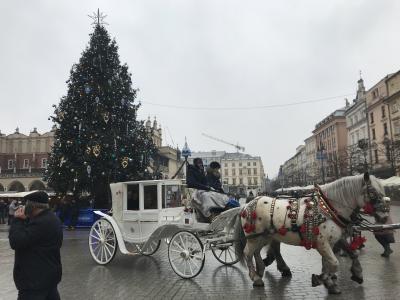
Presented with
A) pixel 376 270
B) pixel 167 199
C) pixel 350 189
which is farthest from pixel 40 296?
pixel 376 270

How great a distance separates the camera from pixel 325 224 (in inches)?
273

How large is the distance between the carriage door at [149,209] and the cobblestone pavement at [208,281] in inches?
37.8

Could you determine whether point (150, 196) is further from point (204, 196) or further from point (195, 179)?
point (204, 196)

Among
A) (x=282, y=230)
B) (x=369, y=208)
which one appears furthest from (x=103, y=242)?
(x=369, y=208)

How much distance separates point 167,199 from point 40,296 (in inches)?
240

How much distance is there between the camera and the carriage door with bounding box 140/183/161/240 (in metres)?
10.1

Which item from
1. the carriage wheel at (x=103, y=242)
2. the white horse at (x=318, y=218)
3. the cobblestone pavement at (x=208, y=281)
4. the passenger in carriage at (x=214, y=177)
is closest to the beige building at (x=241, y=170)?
the carriage wheel at (x=103, y=242)

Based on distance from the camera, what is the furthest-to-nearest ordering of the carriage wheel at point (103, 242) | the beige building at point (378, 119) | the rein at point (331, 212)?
the beige building at point (378, 119) < the carriage wheel at point (103, 242) < the rein at point (331, 212)

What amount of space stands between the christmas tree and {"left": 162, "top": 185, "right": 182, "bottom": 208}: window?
10549 mm

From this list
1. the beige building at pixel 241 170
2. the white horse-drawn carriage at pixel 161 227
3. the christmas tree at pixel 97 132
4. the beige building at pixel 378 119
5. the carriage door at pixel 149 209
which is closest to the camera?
the white horse-drawn carriage at pixel 161 227

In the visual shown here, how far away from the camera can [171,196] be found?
34.2ft

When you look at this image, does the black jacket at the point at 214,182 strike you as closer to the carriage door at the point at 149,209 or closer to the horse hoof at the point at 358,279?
the carriage door at the point at 149,209

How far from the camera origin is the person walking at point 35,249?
13.9ft

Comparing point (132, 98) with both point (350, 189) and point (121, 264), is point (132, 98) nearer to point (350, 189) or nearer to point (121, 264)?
point (121, 264)
